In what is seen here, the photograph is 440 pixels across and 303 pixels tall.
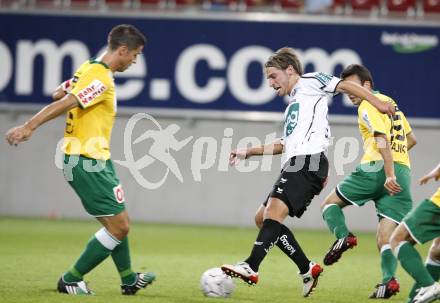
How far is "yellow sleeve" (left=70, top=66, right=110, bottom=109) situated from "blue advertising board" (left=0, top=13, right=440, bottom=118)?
805 cm

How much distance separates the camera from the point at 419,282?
666 cm

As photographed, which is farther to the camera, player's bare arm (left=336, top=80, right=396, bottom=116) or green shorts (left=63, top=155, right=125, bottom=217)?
green shorts (left=63, top=155, right=125, bottom=217)

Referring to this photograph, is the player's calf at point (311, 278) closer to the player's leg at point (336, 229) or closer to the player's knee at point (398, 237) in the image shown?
the player's leg at point (336, 229)

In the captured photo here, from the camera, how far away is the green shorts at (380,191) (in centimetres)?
841

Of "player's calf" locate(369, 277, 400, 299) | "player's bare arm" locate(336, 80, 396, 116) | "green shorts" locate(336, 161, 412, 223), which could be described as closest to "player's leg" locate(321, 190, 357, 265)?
"green shorts" locate(336, 161, 412, 223)

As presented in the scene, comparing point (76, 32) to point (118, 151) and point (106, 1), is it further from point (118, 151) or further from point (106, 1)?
point (118, 151)

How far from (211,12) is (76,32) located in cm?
243

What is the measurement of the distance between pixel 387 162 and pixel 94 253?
107 inches

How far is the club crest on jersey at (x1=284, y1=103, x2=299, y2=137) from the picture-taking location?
24.8 ft

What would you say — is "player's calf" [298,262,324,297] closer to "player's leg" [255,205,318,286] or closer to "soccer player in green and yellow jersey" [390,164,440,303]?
"player's leg" [255,205,318,286]

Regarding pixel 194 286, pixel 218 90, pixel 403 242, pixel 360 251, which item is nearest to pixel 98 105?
pixel 194 286

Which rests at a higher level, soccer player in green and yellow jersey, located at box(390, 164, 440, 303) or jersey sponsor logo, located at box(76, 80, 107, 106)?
jersey sponsor logo, located at box(76, 80, 107, 106)

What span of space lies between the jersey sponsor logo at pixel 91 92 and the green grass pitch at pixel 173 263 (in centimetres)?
163

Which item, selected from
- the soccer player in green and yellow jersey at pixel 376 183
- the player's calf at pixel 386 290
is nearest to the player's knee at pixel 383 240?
the soccer player in green and yellow jersey at pixel 376 183
